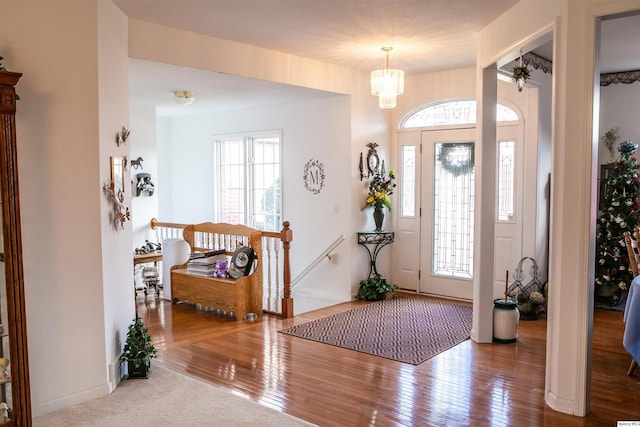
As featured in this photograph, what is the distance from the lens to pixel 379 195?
6844mm

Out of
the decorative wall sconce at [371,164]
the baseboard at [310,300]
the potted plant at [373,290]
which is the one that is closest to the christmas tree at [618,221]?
the potted plant at [373,290]

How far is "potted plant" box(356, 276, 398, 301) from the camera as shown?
22.1 feet

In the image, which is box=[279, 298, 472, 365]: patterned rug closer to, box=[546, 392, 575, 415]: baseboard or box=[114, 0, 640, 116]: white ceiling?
box=[546, 392, 575, 415]: baseboard

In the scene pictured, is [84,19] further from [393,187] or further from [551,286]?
[393,187]

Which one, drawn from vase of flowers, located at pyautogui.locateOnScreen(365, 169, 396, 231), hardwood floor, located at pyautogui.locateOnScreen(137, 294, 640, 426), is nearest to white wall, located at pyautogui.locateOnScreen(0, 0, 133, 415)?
hardwood floor, located at pyautogui.locateOnScreen(137, 294, 640, 426)

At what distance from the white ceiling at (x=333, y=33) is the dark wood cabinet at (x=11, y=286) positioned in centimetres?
159

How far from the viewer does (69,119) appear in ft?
11.4

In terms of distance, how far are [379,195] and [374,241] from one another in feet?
1.94

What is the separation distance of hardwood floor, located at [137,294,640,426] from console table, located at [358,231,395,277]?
1704 millimetres

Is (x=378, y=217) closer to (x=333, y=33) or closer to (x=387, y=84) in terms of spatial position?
(x=387, y=84)

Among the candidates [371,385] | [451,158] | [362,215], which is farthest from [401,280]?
[371,385]

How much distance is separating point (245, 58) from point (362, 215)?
251 centimetres

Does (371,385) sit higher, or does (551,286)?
(551,286)

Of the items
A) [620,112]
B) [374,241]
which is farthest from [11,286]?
[620,112]
